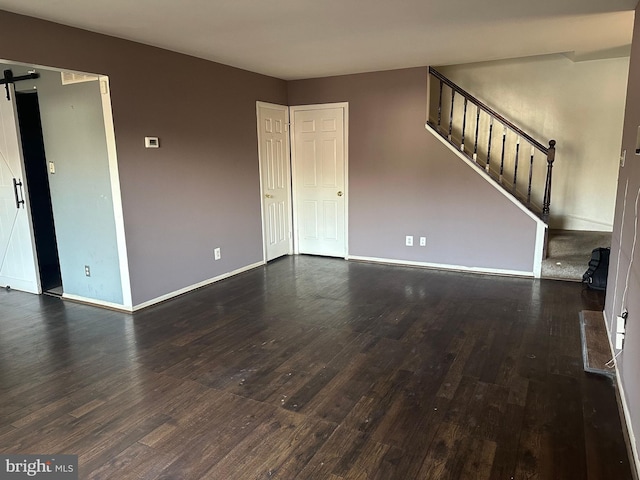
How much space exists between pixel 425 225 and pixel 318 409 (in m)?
3.38

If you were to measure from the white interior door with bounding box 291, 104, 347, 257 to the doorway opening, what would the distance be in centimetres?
298

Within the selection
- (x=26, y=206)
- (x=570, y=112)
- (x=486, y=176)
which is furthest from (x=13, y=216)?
(x=570, y=112)

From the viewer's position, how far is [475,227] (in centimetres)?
498

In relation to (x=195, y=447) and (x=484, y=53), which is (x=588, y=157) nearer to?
(x=484, y=53)

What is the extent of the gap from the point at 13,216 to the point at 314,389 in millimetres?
3840

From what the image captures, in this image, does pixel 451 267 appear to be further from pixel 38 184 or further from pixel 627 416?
pixel 38 184

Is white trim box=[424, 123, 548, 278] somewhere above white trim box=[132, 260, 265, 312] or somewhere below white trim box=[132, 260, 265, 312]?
above

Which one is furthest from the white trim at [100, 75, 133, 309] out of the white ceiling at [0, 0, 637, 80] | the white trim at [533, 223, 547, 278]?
the white trim at [533, 223, 547, 278]

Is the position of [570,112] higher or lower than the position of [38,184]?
higher

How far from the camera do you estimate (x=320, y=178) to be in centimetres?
583

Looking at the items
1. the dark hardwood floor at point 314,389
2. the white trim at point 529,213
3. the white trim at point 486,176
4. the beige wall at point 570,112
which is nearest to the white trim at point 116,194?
the dark hardwood floor at point 314,389

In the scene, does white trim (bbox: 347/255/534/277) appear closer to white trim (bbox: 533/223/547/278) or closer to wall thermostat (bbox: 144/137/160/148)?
white trim (bbox: 533/223/547/278)

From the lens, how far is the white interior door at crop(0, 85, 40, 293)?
13.7 ft

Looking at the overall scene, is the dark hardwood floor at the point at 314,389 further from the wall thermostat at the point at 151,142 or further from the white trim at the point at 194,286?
the wall thermostat at the point at 151,142
